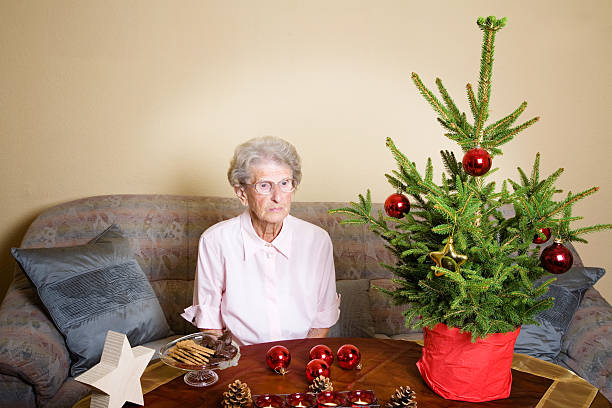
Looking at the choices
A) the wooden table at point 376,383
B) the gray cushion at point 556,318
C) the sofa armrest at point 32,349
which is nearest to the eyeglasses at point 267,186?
the wooden table at point 376,383

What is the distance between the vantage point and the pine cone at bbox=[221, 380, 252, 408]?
45.5 inches

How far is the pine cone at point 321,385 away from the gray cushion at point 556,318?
1284mm

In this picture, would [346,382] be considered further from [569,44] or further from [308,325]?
[569,44]

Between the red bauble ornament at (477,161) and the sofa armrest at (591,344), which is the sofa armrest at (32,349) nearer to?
the red bauble ornament at (477,161)

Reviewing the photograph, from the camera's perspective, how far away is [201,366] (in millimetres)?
1256

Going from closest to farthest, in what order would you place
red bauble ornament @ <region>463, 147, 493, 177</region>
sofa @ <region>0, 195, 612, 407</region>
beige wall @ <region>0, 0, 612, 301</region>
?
1. red bauble ornament @ <region>463, 147, 493, 177</region>
2. sofa @ <region>0, 195, 612, 407</region>
3. beige wall @ <region>0, 0, 612, 301</region>

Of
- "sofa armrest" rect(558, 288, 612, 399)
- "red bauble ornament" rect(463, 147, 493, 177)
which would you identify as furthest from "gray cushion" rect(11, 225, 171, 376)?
"sofa armrest" rect(558, 288, 612, 399)

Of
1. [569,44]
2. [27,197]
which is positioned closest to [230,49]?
[27,197]

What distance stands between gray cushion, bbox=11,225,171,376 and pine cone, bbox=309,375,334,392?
3.59ft

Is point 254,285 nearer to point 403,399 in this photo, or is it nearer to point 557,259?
point 403,399

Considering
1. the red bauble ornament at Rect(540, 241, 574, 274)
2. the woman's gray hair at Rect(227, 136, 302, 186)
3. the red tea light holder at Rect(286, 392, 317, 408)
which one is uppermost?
the woman's gray hair at Rect(227, 136, 302, 186)

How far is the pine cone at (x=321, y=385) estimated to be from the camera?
1.23m

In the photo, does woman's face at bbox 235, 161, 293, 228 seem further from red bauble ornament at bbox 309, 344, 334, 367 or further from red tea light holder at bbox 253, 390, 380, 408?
red tea light holder at bbox 253, 390, 380, 408

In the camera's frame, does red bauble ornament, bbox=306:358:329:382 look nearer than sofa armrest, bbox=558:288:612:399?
Yes
